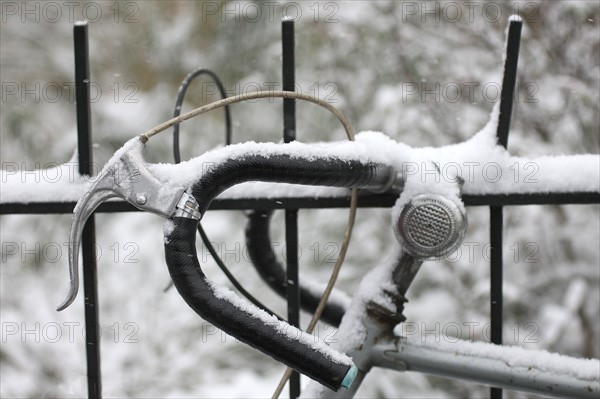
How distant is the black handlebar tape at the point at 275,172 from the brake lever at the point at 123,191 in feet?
0.08

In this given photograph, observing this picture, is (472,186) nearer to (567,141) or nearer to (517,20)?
(517,20)

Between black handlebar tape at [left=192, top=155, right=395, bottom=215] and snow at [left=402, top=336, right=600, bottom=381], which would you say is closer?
black handlebar tape at [left=192, top=155, right=395, bottom=215]

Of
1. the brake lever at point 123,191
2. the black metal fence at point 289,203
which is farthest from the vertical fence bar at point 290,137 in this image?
the brake lever at point 123,191

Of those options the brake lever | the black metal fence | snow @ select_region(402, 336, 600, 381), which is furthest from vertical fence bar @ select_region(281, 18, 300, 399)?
the brake lever

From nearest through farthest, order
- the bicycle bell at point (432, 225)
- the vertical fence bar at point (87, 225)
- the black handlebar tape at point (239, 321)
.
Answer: the black handlebar tape at point (239, 321) < the bicycle bell at point (432, 225) < the vertical fence bar at point (87, 225)

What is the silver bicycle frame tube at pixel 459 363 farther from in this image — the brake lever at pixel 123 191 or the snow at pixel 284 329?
the brake lever at pixel 123 191

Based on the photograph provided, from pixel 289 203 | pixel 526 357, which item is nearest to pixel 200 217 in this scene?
pixel 289 203

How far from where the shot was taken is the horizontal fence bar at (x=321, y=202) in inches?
28.6

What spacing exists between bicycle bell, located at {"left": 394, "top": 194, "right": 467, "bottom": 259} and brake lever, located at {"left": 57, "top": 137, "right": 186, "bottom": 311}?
25cm

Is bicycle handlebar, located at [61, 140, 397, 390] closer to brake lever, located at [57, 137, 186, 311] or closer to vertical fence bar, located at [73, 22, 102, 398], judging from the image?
brake lever, located at [57, 137, 186, 311]

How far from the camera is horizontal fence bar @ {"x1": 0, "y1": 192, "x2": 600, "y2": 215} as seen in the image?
728 millimetres

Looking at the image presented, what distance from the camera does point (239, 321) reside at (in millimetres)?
512

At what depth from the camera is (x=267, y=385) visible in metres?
2.81

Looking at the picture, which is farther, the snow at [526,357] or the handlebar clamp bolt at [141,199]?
the snow at [526,357]
